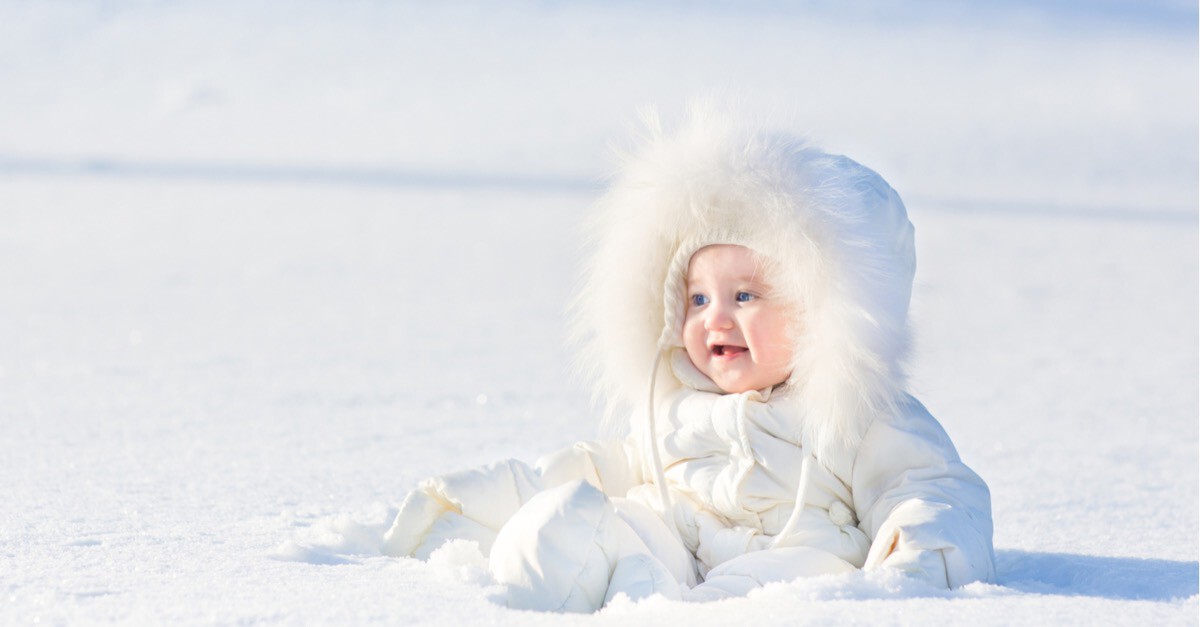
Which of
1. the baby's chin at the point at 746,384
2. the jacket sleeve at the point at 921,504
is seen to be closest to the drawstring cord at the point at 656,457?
the baby's chin at the point at 746,384

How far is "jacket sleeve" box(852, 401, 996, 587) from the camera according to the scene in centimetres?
158

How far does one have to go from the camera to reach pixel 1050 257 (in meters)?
5.82

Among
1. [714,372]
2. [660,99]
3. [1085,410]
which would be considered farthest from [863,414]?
[660,99]

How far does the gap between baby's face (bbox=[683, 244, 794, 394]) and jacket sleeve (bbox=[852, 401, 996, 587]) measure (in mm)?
167

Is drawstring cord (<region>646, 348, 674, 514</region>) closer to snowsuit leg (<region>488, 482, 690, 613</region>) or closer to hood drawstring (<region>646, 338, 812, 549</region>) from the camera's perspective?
hood drawstring (<region>646, 338, 812, 549</region>)

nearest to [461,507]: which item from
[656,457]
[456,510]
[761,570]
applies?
[456,510]

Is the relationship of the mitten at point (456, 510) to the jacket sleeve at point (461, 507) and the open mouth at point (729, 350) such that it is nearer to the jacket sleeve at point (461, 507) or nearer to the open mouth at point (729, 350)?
the jacket sleeve at point (461, 507)

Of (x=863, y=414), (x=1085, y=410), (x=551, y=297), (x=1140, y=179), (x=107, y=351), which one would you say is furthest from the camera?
(x=1140, y=179)

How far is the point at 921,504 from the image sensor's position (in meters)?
1.65

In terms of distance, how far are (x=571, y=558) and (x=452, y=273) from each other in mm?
3894

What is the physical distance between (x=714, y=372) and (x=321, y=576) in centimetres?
62

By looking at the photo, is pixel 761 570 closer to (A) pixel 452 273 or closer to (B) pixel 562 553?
(B) pixel 562 553

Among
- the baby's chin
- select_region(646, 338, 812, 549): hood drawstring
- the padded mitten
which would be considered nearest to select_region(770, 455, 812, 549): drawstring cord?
select_region(646, 338, 812, 549): hood drawstring

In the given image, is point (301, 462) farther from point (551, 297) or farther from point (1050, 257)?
point (1050, 257)
